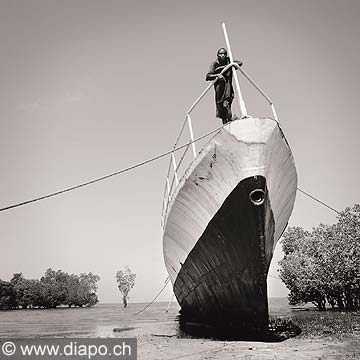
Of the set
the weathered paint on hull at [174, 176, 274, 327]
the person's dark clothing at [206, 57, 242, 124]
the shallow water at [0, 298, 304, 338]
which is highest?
the person's dark clothing at [206, 57, 242, 124]

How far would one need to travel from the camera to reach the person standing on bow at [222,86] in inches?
344

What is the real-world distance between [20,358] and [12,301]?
253 feet

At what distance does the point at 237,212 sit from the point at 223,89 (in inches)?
121

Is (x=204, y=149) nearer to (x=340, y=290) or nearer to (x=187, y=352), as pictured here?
(x=187, y=352)

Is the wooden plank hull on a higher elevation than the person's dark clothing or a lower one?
lower

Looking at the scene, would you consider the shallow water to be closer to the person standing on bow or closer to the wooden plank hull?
the wooden plank hull

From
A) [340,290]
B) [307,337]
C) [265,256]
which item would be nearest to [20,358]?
[265,256]

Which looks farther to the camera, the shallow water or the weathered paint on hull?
the shallow water

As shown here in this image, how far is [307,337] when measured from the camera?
26.5ft

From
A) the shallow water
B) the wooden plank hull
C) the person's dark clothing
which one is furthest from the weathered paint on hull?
the shallow water

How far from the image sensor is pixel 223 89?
347 inches

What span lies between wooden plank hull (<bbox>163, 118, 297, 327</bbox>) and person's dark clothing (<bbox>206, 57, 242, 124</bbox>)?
1256 millimetres

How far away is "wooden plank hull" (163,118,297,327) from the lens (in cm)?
754

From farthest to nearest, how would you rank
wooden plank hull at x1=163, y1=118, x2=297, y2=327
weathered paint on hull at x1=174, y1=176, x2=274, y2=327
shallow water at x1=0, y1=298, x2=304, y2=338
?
shallow water at x1=0, y1=298, x2=304, y2=338, weathered paint on hull at x1=174, y1=176, x2=274, y2=327, wooden plank hull at x1=163, y1=118, x2=297, y2=327
